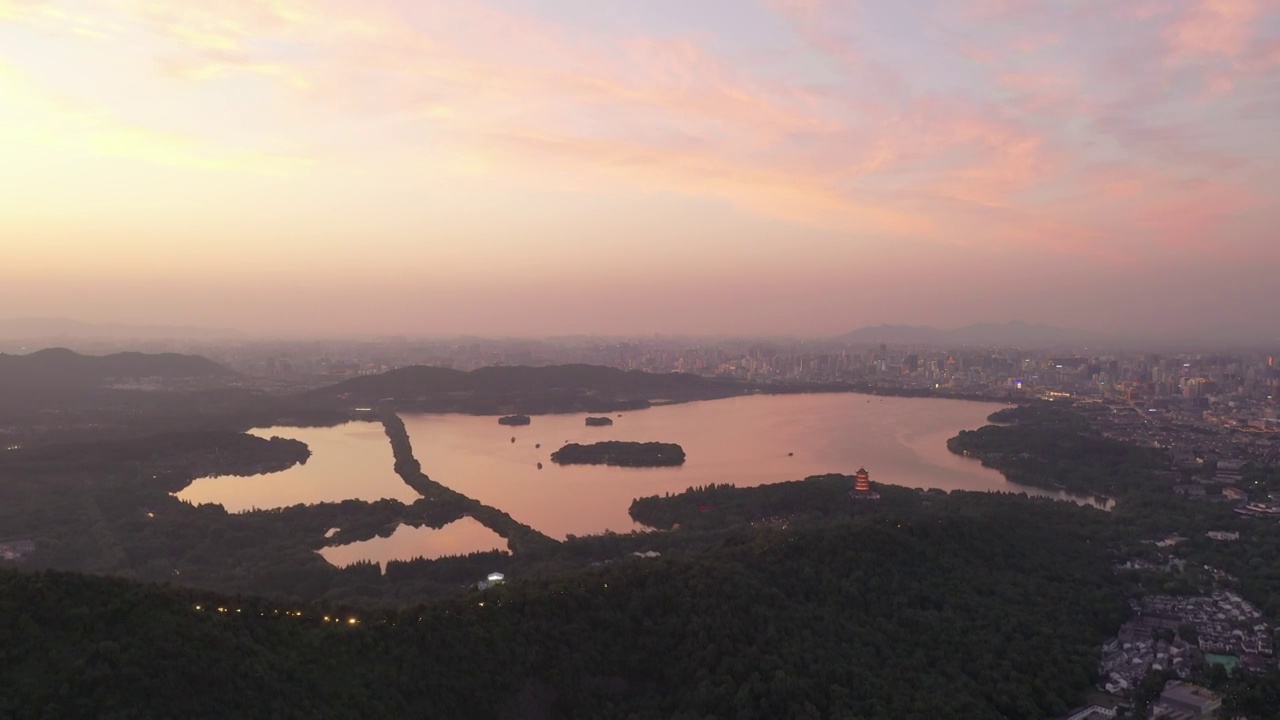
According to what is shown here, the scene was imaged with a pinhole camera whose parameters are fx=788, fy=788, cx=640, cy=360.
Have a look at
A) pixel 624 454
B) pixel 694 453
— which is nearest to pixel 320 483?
pixel 624 454

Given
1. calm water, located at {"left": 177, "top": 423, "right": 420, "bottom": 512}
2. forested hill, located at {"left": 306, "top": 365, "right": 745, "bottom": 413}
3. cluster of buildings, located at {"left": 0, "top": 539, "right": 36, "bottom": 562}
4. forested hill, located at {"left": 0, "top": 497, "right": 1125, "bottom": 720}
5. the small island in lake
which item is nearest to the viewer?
forested hill, located at {"left": 0, "top": 497, "right": 1125, "bottom": 720}

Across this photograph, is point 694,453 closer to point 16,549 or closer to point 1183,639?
point 1183,639

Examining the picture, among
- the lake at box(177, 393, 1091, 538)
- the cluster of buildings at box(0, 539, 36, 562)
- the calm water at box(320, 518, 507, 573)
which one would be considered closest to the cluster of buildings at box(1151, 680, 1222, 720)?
the lake at box(177, 393, 1091, 538)

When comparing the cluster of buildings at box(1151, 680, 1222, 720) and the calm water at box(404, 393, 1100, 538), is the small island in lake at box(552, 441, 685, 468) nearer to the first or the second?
the calm water at box(404, 393, 1100, 538)

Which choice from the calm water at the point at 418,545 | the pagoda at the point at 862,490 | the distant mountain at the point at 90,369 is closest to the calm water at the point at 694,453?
the calm water at the point at 418,545

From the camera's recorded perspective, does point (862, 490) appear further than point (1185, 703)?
Yes

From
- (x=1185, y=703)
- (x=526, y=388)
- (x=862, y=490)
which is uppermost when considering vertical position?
(x=526, y=388)

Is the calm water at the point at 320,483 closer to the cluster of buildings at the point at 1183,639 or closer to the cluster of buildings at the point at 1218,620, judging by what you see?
the cluster of buildings at the point at 1183,639
